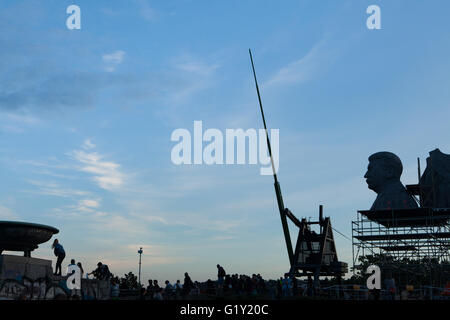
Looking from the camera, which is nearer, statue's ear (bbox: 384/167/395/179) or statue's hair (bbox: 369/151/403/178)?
statue's ear (bbox: 384/167/395/179)

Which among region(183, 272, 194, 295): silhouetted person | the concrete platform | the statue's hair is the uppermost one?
the statue's hair

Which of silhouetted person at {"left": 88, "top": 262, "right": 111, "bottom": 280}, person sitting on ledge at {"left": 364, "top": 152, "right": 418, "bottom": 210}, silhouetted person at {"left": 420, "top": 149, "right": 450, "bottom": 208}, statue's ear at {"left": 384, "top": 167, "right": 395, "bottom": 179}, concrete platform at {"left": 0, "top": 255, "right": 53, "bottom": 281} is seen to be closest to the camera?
concrete platform at {"left": 0, "top": 255, "right": 53, "bottom": 281}

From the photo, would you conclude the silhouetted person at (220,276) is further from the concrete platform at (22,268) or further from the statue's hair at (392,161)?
the statue's hair at (392,161)

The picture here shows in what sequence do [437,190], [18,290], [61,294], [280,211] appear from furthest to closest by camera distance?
[437,190] < [280,211] < [61,294] < [18,290]

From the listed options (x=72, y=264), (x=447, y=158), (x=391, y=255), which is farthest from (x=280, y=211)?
(x=72, y=264)

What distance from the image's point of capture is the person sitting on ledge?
5312 centimetres

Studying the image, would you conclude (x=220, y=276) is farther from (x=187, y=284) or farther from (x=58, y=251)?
(x=58, y=251)

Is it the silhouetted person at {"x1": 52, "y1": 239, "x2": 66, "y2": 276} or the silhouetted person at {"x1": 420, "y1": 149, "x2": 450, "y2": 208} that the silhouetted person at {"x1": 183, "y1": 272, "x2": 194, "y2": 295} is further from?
the silhouetted person at {"x1": 420, "y1": 149, "x2": 450, "y2": 208}

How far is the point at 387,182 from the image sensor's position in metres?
55.1

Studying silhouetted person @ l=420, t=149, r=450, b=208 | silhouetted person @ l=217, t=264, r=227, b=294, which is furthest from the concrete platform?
silhouetted person @ l=420, t=149, r=450, b=208
